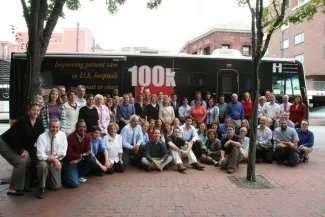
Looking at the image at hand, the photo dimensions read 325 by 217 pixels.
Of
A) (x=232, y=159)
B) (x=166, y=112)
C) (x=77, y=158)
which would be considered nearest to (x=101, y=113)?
(x=77, y=158)

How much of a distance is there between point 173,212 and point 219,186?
6.16 ft

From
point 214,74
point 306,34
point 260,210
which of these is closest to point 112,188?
point 260,210

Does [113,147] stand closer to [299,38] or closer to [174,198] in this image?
[174,198]

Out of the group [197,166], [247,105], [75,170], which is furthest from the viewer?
[247,105]

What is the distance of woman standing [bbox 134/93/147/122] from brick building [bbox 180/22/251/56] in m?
27.0

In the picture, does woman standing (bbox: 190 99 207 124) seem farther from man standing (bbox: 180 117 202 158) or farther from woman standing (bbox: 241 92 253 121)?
woman standing (bbox: 241 92 253 121)

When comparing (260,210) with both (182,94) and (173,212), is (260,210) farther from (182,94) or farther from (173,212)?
(182,94)

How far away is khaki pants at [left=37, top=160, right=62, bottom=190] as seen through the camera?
242 inches

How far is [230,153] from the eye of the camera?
8383 mm

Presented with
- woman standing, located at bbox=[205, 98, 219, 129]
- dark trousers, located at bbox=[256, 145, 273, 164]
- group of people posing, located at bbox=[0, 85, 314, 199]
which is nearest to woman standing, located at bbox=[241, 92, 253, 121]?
group of people posing, located at bbox=[0, 85, 314, 199]

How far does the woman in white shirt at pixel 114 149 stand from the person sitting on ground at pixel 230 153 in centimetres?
259

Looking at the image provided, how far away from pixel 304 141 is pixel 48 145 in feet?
23.2

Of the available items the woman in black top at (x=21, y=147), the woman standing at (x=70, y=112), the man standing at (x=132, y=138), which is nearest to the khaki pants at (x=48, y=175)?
the woman in black top at (x=21, y=147)

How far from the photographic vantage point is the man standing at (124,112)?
370 inches
